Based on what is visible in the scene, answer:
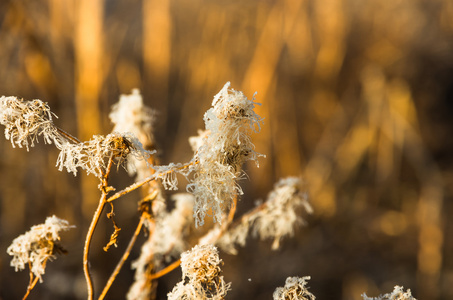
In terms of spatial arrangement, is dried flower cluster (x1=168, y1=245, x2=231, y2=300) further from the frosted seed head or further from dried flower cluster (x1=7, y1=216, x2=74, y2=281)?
the frosted seed head

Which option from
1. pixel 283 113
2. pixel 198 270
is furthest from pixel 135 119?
pixel 283 113

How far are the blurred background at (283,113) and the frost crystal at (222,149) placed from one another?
74.4 inches

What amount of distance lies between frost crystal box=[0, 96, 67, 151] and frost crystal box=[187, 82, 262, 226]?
19cm

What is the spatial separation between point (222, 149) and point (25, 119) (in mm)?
256

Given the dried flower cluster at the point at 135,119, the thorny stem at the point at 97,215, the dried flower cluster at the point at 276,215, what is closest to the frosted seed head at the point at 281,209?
the dried flower cluster at the point at 276,215

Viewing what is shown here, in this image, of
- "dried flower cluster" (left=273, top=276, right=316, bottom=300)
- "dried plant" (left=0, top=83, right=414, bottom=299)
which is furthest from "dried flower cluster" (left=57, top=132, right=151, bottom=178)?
"dried flower cluster" (left=273, top=276, right=316, bottom=300)

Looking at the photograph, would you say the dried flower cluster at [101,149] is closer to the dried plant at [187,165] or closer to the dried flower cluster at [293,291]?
the dried plant at [187,165]

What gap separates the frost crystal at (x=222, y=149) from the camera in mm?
559

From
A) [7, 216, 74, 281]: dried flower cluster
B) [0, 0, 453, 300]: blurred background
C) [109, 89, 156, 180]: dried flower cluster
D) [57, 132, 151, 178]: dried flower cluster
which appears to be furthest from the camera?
[0, 0, 453, 300]: blurred background

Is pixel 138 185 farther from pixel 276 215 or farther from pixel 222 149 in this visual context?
pixel 276 215

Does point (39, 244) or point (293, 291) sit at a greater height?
point (39, 244)

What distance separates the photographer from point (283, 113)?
5.00 meters

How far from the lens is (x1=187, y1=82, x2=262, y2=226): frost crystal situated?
0.56 metres

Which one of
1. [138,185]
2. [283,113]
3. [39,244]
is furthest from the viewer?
[283,113]
